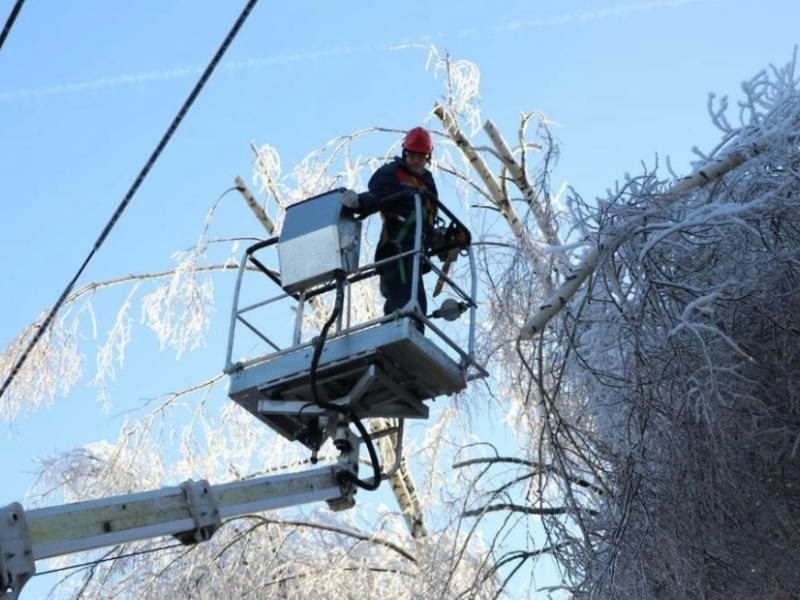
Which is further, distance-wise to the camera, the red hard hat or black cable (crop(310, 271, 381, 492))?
the red hard hat

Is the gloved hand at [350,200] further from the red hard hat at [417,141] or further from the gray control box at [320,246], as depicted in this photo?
the red hard hat at [417,141]

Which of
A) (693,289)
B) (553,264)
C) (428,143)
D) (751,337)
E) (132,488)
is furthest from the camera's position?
(132,488)

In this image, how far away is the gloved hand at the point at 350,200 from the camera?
7.32 meters

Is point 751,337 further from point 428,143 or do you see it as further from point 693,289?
point 428,143

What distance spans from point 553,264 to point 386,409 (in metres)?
2.64

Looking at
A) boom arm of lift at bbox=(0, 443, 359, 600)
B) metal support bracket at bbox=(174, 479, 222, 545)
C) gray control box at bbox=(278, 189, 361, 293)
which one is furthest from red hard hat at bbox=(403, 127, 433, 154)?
metal support bracket at bbox=(174, 479, 222, 545)

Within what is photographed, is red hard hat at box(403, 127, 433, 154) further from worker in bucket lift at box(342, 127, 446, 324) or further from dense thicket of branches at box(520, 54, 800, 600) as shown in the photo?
dense thicket of branches at box(520, 54, 800, 600)

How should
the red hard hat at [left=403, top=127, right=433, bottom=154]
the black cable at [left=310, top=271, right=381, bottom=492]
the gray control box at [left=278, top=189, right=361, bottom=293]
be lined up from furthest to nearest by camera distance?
the red hard hat at [left=403, top=127, right=433, bottom=154]
the gray control box at [left=278, top=189, right=361, bottom=293]
the black cable at [left=310, top=271, right=381, bottom=492]

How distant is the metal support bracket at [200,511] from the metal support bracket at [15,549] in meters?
0.83

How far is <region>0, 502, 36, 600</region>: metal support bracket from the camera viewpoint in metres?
5.41

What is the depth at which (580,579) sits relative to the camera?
7.65 m

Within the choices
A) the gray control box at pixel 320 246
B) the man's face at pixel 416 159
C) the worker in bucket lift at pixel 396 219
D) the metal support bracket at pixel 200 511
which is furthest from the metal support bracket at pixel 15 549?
the man's face at pixel 416 159

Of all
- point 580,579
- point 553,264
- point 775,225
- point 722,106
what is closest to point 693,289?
point 775,225

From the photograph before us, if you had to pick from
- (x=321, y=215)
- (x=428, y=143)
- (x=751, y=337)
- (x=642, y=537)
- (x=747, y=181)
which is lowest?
(x=642, y=537)
